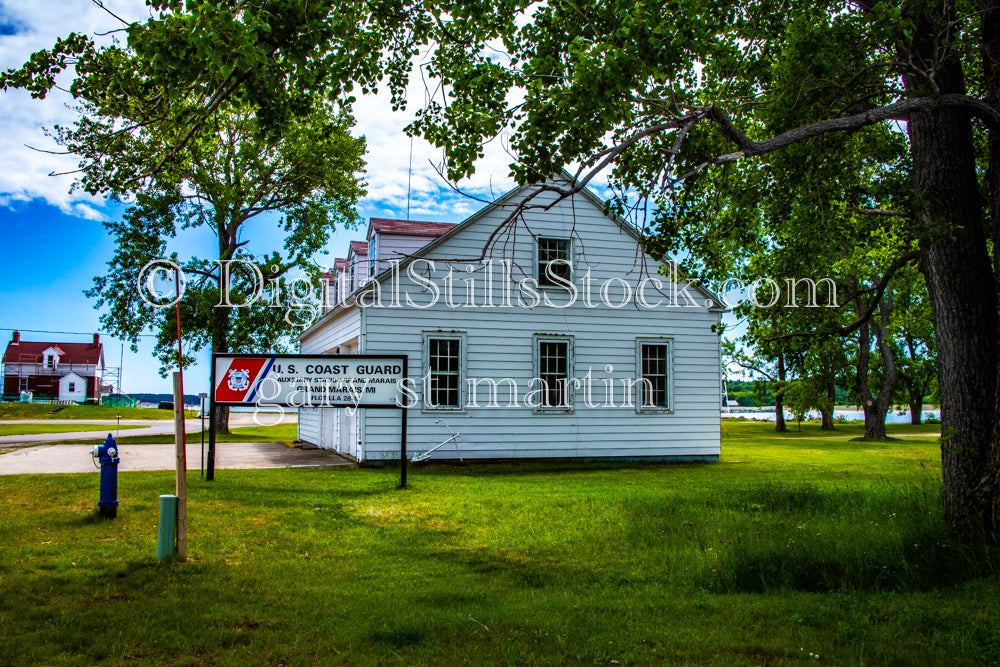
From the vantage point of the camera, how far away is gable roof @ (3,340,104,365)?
266 ft

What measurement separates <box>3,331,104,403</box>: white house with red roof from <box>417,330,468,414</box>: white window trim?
239ft

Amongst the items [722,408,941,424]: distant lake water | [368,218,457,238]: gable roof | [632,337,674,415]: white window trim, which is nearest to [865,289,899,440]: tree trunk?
[632,337,674,415]: white window trim

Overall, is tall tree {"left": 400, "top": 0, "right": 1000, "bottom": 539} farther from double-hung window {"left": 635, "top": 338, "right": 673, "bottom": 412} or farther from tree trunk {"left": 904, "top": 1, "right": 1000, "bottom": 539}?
double-hung window {"left": 635, "top": 338, "right": 673, "bottom": 412}

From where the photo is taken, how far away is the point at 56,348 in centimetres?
8212

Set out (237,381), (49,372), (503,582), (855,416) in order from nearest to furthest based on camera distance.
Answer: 1. (503,582)
2. (237,381)
3. (49,372)
4. (855,416)

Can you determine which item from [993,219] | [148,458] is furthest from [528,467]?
[993,219]

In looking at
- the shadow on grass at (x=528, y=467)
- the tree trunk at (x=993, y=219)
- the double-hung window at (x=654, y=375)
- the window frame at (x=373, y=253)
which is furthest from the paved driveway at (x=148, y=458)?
the tree trunk at (x=993, y=219)

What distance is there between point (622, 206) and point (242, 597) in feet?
19.0

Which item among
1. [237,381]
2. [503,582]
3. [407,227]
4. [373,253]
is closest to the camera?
[503,582]

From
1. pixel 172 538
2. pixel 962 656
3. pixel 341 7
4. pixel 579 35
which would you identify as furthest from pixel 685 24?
pixel 172 538

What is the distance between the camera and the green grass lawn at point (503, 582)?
5062mm

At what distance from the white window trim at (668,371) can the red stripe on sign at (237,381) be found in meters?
9.72

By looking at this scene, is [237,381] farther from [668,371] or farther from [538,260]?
[668,371]

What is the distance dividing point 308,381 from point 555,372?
23.0 feet
